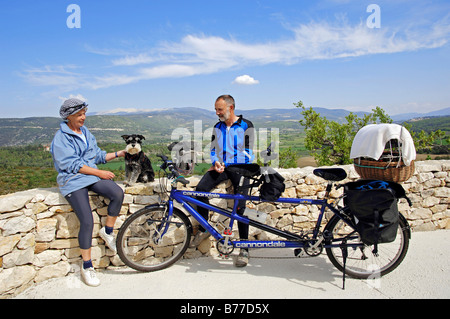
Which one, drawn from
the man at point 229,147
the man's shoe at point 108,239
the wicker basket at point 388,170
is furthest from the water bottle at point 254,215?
the man's shoe at point 108,239

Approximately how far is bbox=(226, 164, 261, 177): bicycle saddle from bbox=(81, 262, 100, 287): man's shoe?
198 cm

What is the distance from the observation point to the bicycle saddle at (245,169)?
3.24 metres

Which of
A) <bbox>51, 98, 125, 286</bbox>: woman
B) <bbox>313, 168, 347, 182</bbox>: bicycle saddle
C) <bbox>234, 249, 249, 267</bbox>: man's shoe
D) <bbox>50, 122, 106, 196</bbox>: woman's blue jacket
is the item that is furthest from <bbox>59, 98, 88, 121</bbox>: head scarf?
<bbox>313, 168, 347, 182</bbox>: bicycle saddle

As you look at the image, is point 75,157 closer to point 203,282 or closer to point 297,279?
point 203,282

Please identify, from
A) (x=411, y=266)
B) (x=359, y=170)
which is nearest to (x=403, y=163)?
(x=359, y=170)

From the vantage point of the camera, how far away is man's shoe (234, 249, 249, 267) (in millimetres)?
3594

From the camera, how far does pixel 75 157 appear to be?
313 cm

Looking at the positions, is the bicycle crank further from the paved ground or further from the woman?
the woman

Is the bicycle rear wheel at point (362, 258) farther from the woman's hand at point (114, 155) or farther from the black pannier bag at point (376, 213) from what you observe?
the woman's hand at point (114, 155)

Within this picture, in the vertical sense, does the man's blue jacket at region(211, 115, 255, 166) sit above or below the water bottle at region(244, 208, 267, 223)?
above

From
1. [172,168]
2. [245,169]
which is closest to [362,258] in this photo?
[245,169]

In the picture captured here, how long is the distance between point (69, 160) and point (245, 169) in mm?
1925

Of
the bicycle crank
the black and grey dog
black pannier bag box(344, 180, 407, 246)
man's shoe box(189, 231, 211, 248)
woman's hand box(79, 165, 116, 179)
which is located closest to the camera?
black pannier bag box(344, 180, 407, 246)

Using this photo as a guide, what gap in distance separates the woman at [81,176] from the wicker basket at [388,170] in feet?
9.49
